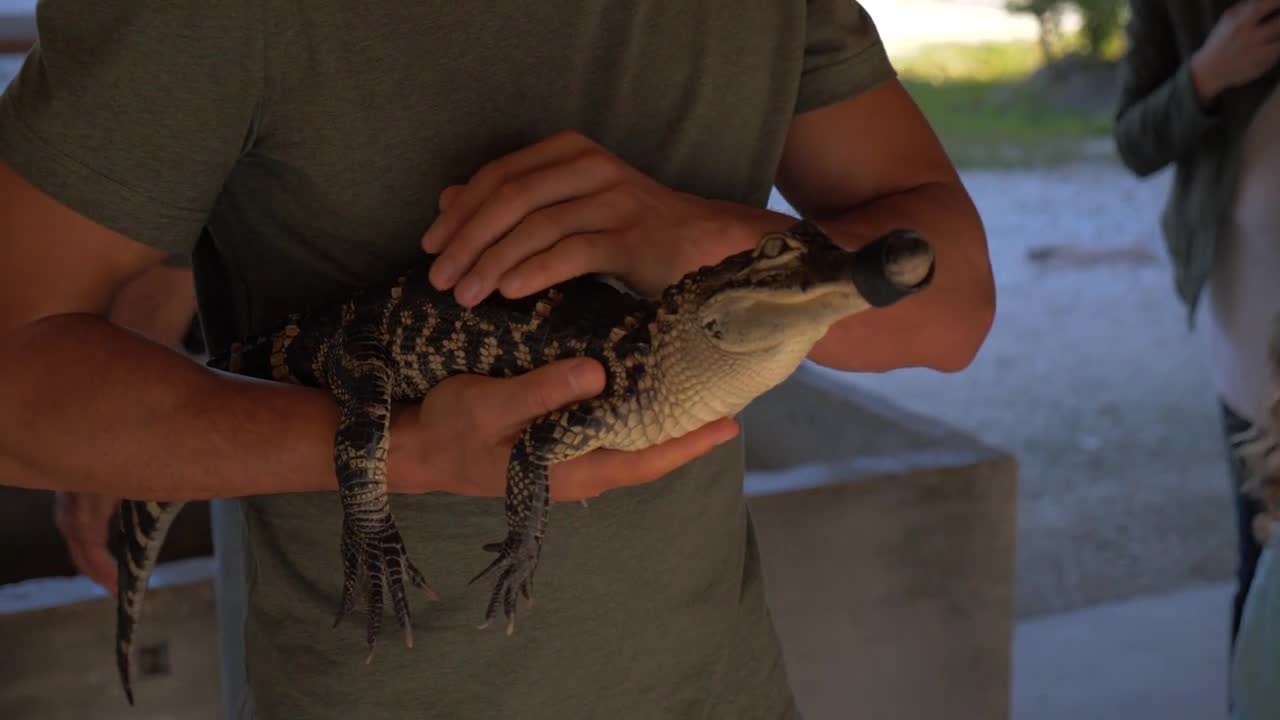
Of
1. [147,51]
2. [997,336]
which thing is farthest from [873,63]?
[997,336]

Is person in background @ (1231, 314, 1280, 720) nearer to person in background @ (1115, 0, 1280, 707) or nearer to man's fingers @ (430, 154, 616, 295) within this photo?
person in background @ (1115, 0, 1280, 707)

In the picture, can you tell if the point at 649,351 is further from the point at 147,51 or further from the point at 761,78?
the point at 147,51

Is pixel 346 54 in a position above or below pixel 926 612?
above

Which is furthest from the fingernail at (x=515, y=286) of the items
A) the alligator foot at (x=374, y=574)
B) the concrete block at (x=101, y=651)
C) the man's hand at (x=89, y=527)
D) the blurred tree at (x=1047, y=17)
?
the blurred tree at (x=1047, y=17)

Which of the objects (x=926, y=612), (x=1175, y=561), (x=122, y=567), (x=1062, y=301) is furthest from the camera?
(x=1062, y=301)

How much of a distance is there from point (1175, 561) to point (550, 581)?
363 cm

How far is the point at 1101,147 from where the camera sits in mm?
10203

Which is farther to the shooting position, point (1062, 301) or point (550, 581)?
point (1062, 301)

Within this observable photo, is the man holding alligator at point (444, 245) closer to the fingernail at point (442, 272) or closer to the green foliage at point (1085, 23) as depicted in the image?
the fingernail at point (442, 272)

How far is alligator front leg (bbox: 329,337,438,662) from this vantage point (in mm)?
917

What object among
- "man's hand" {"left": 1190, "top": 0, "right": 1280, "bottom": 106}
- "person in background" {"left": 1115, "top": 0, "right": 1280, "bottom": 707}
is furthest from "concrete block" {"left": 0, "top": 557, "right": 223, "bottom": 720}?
"man's hand" {"left": 1190, "top": 0, "right": 1280, "bottom": 106}

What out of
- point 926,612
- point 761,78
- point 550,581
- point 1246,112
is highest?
point 761,78

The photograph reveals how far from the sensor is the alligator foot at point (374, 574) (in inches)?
36.5

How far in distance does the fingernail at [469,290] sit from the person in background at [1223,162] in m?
1.45
